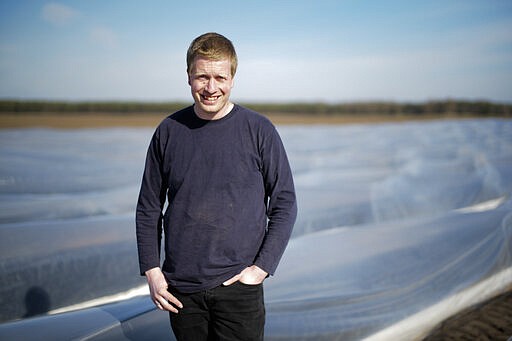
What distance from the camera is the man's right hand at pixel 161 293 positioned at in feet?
4.83

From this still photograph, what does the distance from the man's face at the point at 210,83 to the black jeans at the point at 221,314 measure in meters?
0.57

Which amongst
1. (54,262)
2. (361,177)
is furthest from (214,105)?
(361,177)

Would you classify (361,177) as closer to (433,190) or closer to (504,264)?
(433,190)

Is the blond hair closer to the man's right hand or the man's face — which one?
the man's face

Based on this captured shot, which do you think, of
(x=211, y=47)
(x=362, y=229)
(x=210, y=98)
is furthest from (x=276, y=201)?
(x=362, y=229)

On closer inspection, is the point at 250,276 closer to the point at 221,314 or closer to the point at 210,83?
the point at 221,314

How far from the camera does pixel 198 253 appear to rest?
1452mm

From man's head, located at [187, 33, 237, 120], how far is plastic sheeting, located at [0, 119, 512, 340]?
1.42 meters

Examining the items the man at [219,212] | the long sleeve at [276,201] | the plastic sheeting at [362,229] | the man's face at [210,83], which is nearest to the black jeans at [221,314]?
the man at [219,212]

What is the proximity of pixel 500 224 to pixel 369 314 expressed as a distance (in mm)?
2043

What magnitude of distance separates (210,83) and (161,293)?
26.9 inches

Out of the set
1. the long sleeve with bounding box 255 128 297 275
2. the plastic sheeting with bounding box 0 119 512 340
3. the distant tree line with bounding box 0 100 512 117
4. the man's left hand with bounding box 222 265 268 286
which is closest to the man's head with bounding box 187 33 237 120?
the long sleeve with bounding box 255 128 297 275

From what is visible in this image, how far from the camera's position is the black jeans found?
1.46 meters

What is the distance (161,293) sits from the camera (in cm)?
148
